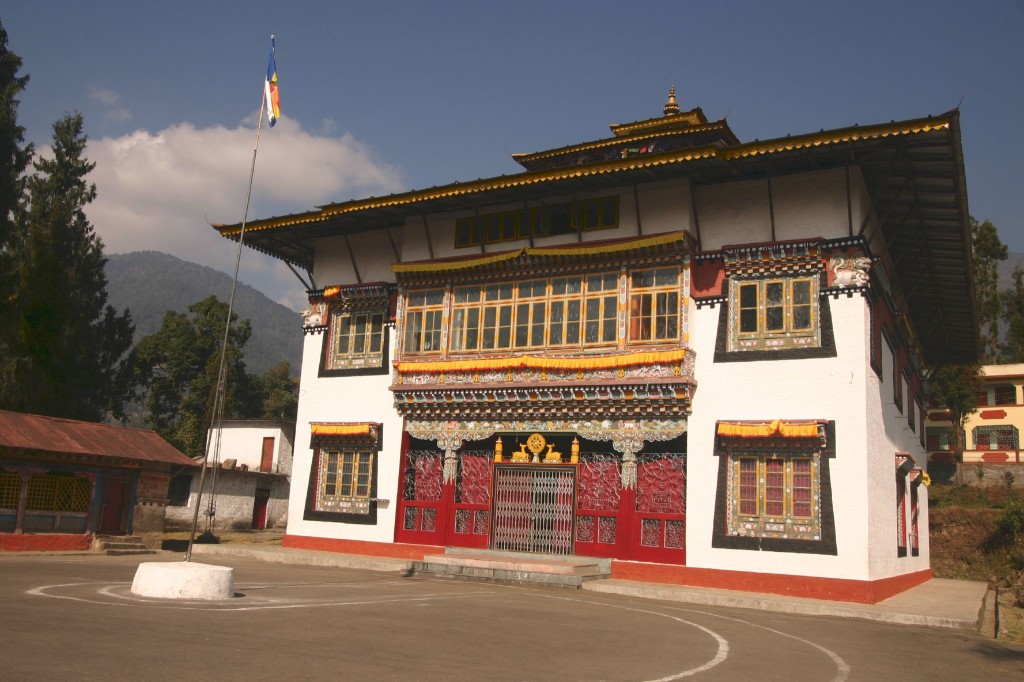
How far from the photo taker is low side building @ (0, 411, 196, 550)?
66.7ft

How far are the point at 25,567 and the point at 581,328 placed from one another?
12.2 meters

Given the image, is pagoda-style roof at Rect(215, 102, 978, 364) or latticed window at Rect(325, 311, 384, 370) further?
latticed window at Rect(325, 311, 384, 370)

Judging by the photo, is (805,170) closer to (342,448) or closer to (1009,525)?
(342,448)

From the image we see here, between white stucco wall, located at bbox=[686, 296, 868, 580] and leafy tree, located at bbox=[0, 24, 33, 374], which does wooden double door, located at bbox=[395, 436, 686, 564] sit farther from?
leafy tree, located at bbox=[0, 24, 33, 374]

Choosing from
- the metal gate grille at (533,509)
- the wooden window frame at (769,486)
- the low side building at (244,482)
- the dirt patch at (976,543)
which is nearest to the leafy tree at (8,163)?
the low side building at (244,482)

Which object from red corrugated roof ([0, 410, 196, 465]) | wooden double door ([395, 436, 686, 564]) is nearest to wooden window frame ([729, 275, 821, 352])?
wooden double door ([395, 436, 686, 564])

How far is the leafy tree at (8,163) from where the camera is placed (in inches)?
1184

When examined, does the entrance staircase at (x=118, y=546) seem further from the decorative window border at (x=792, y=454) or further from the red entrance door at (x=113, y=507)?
the decorative window border at (x=792, y=454)

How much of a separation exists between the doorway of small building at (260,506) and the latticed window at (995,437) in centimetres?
3784

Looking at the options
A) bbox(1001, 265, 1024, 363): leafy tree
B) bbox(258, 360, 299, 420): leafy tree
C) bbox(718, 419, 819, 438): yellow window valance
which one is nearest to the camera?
bbox(718, 419, 819, 438): yellow window valance

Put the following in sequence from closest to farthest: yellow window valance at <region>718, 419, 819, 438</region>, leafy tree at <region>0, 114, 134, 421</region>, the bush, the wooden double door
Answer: yellow window valance at <region>718, 419, 819, 438</region> < the wooden double door < the bush < leafy tree at <region>0, 114, 134, 421</region>

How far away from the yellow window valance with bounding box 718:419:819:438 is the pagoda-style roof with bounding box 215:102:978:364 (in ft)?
14.4

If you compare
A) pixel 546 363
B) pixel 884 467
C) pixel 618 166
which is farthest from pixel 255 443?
pixel 884 467

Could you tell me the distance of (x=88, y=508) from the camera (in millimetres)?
22016
